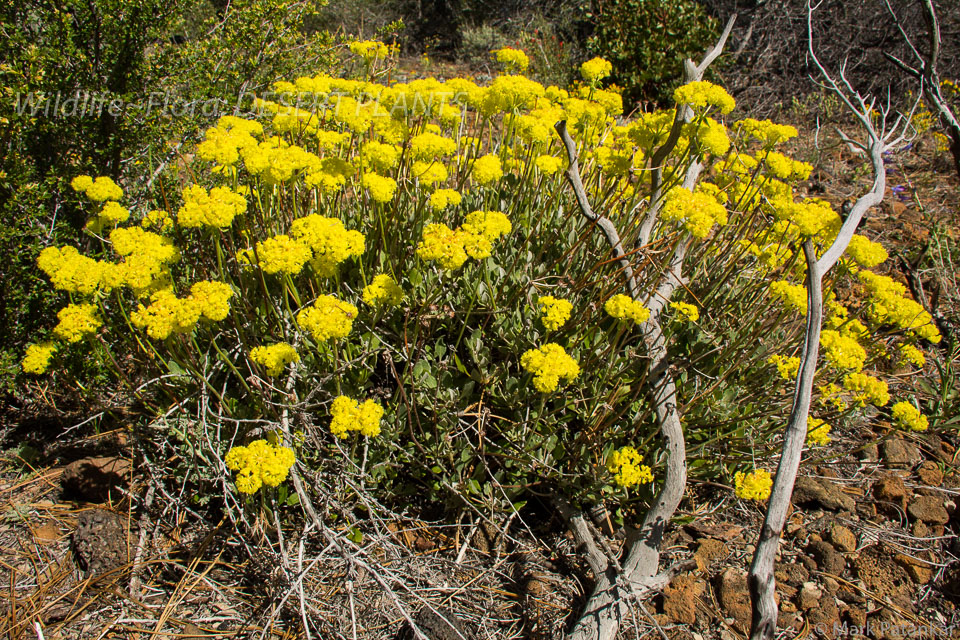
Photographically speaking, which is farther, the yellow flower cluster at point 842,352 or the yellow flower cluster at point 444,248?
the yellow flower cluster at point 842,352

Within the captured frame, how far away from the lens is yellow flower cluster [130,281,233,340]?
6.77 feet

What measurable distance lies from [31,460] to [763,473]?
3422 mm

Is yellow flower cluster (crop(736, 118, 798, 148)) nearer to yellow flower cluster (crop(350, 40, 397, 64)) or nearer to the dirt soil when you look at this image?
the dirt soil

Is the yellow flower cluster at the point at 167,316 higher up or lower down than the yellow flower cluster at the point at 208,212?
lower down

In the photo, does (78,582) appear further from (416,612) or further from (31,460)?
(416,612)

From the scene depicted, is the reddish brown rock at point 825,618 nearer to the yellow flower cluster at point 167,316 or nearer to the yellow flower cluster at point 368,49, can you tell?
the yellow flower cluster at point 167,316

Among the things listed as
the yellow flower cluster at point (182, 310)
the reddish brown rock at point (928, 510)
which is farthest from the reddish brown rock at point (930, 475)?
the yellow flower cluster at point (182, 310)

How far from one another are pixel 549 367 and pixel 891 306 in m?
1.80

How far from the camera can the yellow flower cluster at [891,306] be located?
8.86ft

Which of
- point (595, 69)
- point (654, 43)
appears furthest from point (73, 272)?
point (654, 43)

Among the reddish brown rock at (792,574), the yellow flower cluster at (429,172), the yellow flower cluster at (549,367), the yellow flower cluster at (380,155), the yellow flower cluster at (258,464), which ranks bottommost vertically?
the reddish brown rock at (792,574)

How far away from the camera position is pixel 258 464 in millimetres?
1936

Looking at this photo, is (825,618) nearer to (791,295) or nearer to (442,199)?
(791,295)

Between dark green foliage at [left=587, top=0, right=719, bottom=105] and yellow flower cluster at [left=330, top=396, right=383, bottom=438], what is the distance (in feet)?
23.0
